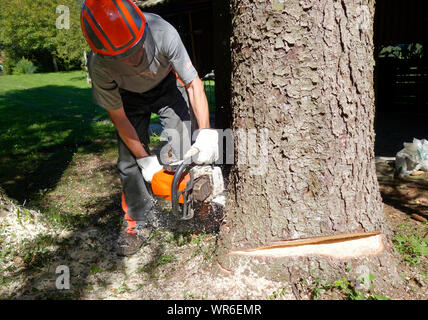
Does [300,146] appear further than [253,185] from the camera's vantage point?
No

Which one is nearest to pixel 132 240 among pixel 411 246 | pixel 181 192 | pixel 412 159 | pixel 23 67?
pixel 181 192

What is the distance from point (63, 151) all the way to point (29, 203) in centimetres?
199

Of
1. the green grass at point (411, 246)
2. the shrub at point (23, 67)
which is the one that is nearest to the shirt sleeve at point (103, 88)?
the green grass at point (411, 246)

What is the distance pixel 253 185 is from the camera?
6.13ft

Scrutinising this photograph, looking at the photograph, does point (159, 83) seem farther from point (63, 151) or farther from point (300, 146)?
point (63, 151)

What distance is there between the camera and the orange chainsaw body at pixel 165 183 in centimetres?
222

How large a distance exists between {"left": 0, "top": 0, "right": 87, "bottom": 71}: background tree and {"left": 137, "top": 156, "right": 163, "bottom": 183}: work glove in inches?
846

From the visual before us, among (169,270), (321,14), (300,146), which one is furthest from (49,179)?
(321,14)

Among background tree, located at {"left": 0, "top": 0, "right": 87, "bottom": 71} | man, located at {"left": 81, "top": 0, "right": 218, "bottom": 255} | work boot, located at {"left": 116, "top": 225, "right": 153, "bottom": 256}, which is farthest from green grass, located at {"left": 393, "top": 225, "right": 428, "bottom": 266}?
background tree, located at {"left": 0, "top": 0, "right": 87, "bottom": 71}

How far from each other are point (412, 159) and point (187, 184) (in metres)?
2.82

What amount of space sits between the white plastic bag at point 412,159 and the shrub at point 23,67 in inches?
1128

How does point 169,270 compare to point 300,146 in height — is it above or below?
below

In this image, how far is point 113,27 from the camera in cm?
194

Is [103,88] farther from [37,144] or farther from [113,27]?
[37,144]
